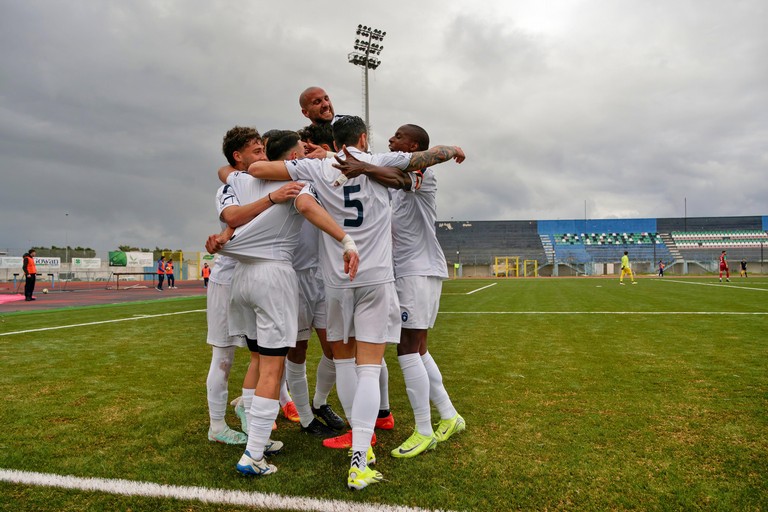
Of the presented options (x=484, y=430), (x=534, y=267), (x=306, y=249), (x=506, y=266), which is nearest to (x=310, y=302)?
(x=306, y=249)

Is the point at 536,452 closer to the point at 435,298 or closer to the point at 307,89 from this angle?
the point at 435,298

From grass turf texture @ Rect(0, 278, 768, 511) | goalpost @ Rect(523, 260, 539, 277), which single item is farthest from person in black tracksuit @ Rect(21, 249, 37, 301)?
goalpost @ Rect(523, 260, 539, 277)

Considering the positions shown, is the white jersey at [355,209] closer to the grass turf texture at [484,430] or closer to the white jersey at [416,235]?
the white jersey at [416,235]

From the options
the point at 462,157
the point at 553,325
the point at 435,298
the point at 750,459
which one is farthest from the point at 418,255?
the point at 553,325

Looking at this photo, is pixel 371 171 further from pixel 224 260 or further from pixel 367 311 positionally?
pixel 224 260

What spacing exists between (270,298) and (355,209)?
0.69 m

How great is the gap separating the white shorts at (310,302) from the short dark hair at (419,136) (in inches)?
42.0

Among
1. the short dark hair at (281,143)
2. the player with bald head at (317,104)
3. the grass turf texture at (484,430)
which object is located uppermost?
the player with bald head at (317,104)

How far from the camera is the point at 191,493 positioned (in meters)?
2.35

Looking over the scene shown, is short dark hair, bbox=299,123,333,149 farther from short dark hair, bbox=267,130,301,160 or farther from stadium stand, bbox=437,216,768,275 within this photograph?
stadium stand, bbox=437,216,768,275

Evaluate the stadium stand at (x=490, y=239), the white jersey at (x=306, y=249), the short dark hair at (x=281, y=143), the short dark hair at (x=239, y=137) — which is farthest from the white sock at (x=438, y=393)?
the stadium stand at (x=490, y=239)

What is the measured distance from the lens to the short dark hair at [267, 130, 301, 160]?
9.69ft

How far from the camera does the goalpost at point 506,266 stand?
51.1m

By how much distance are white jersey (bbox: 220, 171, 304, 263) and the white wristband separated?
1.43 feet
